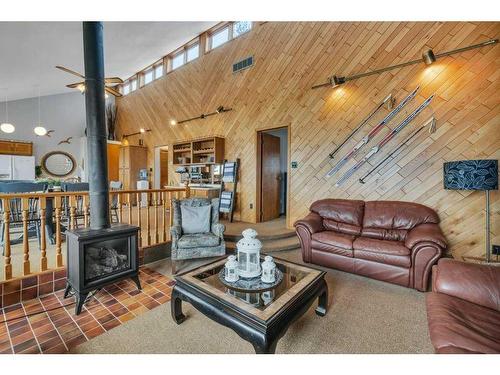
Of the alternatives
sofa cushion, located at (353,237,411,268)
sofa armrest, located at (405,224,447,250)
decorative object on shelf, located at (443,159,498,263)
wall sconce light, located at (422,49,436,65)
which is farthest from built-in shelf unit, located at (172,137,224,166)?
decorative object on shelf, located at (443,159,498,263)

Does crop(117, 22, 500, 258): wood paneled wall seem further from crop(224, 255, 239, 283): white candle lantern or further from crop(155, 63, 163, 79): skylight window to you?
crop(224, 255, 239, 283): white candle lantern

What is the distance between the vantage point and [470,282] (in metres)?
1.55

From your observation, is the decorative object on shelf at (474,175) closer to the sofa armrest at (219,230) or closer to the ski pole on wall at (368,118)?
the ski pole on wall at (368,118)

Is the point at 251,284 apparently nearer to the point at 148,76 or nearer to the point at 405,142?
the point at 405,142

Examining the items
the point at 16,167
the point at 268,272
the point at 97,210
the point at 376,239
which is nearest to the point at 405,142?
the point at 376,239

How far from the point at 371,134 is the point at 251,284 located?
122 inches

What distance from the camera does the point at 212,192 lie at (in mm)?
5523

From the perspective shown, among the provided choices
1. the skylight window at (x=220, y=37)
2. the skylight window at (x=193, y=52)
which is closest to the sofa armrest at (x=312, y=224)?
the skylight window at (x=220, y=37)

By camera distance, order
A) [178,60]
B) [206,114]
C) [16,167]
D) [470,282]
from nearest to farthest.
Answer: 1. [470,282]
2. [206,114]
3. [178,60]
4. [16,167]

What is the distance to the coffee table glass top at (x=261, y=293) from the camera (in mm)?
1461

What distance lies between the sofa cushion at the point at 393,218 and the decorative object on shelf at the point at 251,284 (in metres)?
1.98

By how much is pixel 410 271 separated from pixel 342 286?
0.76m
